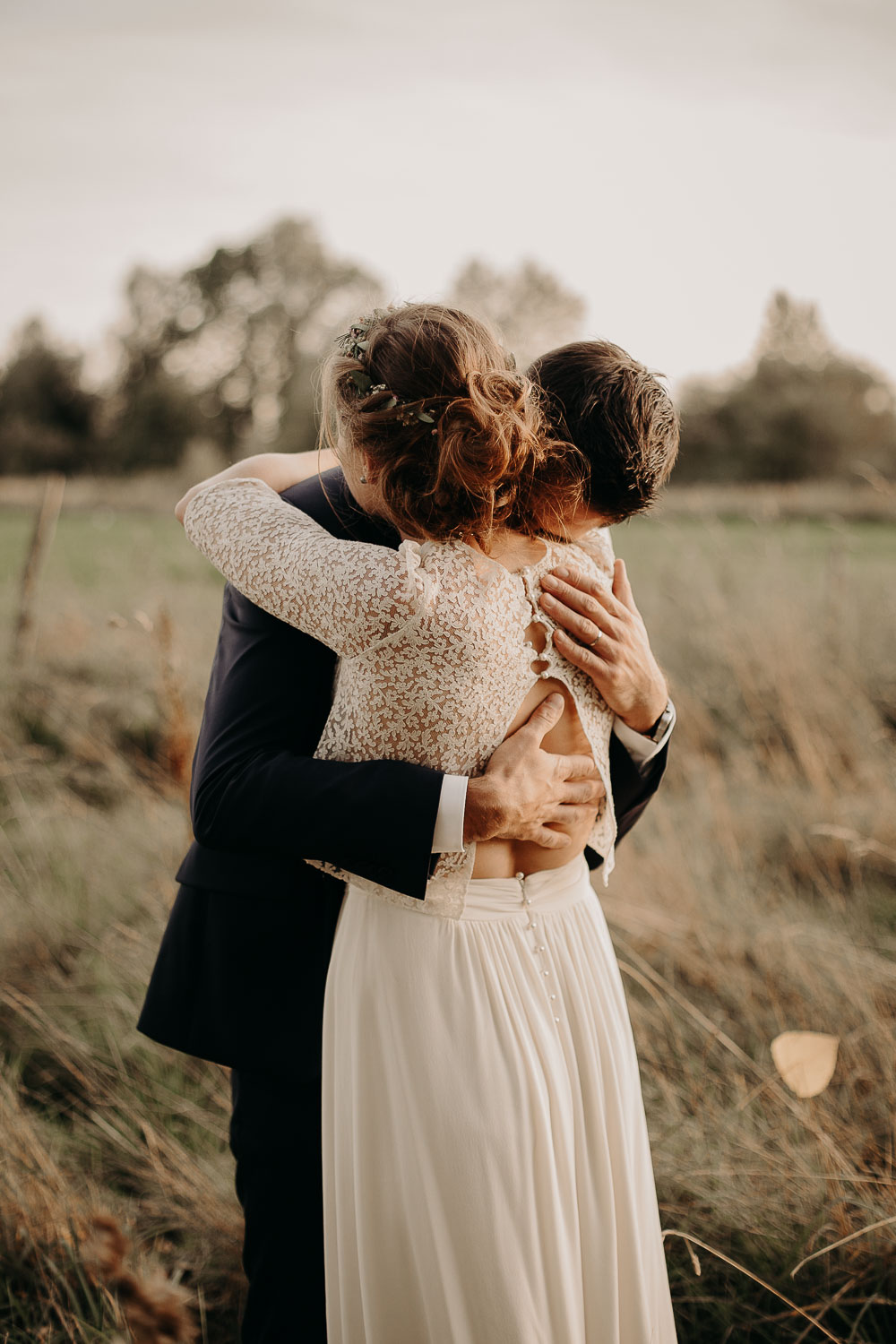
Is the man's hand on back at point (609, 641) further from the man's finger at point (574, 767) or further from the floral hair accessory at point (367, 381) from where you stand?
the floral hair accessory at point (367, 381)

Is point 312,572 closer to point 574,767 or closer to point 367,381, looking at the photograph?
point 367,381

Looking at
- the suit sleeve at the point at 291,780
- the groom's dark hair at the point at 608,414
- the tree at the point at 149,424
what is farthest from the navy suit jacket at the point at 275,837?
the tree at the point at 149,424

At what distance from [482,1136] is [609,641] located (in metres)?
0.77

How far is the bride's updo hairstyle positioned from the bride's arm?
12.3 inches

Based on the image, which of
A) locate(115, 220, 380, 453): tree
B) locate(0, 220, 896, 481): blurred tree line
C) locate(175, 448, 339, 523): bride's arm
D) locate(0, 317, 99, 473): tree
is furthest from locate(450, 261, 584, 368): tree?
locate(175, 448, 339, 523): bride's arm

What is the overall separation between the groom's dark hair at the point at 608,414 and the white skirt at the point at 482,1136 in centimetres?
66

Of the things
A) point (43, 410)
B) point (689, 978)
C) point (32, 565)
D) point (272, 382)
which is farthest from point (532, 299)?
point (689, 978)

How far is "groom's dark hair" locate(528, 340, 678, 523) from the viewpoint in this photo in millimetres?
1329

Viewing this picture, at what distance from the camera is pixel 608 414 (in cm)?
132

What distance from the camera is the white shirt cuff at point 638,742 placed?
5.61 feet

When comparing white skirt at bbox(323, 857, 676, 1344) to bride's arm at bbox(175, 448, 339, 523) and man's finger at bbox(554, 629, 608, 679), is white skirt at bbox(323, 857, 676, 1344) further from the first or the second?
bride's arm at bbox(175, 448, 339, 523)

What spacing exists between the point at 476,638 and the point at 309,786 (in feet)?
1.08

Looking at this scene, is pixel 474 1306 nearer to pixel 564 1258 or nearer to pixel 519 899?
pixel 564 1258

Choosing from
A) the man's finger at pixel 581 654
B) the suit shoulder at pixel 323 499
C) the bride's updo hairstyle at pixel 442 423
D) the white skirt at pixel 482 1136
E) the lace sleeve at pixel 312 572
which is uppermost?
the bride's updo hairstyle at pixel 442 423
